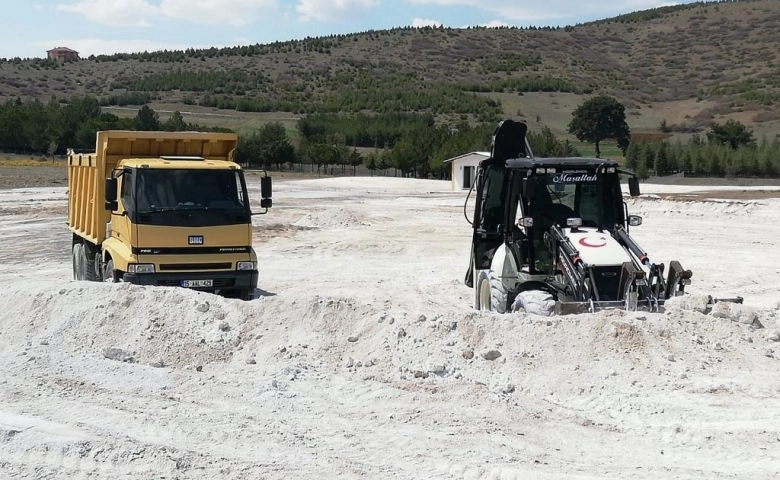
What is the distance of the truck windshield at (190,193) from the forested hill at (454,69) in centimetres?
11769

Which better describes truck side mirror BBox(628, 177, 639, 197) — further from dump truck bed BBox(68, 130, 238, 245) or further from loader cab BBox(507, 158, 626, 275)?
dump truck bed BBox(68, 130, 238, 245)

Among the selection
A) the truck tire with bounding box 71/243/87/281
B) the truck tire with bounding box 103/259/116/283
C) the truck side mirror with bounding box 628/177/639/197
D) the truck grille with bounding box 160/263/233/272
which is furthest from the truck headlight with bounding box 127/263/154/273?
the truck side mirror with bounding box 628/177/639/197

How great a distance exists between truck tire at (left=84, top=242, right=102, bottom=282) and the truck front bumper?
2775mm

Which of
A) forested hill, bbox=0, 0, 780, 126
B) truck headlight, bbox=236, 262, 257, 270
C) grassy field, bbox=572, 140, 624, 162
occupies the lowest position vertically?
truck headlight, bbox=236, 262, 257, 270

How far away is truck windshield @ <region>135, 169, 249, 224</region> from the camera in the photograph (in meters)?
13.6

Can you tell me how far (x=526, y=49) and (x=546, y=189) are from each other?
577ft

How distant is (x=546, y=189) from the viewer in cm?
1220

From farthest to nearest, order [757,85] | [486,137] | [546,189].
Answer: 1. [757,85]
2. [486,137]
3. [546,189]

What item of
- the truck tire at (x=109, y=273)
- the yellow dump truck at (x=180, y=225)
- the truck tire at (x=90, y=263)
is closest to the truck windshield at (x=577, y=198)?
the yellow dump truck at (x=180, y=225)

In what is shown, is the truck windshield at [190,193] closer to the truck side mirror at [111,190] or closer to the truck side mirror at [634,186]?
the truck side mirror at [111,190]

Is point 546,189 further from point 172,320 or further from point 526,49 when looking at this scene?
point 526,49

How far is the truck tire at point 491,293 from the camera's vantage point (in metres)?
12.3

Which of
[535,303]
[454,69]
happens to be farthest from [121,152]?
[454,69]

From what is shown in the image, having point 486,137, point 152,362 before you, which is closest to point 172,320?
point 152,362
